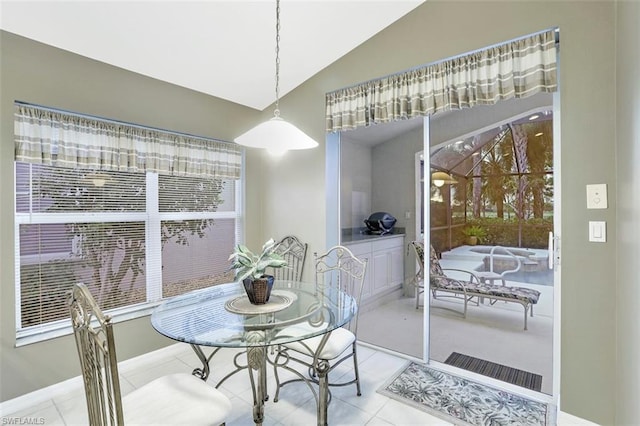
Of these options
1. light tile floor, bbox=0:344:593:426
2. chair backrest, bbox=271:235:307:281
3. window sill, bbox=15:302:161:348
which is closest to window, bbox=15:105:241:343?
window sill, bbox=15:302:161:348

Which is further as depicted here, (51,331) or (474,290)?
(474,290)

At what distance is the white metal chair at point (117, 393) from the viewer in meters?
1.05

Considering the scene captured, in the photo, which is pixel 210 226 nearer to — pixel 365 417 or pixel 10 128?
pixel 10 128

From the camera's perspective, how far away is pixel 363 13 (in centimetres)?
257

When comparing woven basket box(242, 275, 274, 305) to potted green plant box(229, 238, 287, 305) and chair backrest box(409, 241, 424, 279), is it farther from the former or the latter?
chair backrest box(409, 241, 424, 279)

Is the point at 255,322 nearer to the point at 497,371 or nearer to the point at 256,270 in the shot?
the point at 256,270

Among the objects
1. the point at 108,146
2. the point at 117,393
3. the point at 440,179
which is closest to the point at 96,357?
the point at 117,393

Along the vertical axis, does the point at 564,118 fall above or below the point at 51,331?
above

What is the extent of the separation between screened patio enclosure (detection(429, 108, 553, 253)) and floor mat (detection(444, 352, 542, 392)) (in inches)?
36.0

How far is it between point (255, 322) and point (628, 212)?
198 centimetres

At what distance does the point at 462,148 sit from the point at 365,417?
2164 mm

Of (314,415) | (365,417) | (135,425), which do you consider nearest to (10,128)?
(135,425)

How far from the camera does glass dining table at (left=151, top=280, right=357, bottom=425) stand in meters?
1.54

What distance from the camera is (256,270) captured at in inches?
72.3
